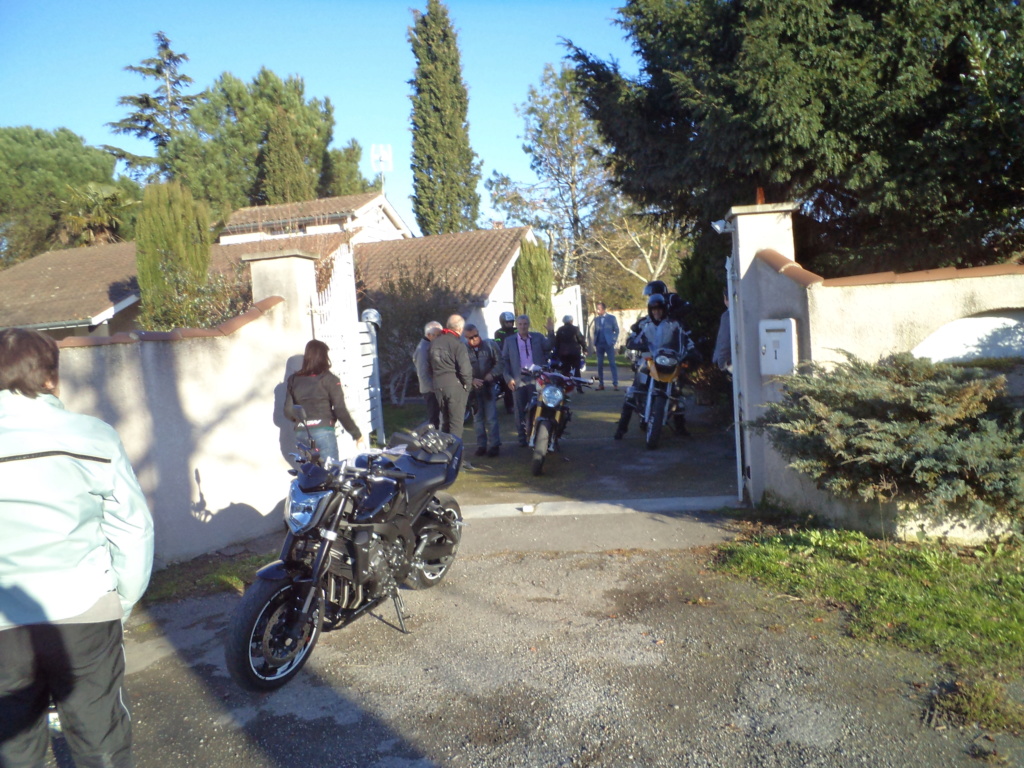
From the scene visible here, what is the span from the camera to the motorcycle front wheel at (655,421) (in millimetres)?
9836

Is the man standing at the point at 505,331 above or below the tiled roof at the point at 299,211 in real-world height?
below

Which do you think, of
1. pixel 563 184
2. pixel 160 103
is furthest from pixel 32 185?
pixel 563 184

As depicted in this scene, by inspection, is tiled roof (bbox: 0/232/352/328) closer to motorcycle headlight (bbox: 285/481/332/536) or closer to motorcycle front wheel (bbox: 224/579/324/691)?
motorcycle headlight (bbox: 285/481/332/536)

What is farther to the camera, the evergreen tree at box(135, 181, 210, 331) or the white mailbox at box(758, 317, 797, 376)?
the evergreen tree at box(135, 181, 210, 331)

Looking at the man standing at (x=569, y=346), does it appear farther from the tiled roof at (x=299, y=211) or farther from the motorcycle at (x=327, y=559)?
the tiled roof at (x=299, y=211)

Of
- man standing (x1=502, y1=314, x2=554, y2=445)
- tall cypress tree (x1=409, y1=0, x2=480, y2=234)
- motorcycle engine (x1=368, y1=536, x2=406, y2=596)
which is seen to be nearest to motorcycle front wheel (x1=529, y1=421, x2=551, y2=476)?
man standing (x1=502, y1=314, x2=554, y2=445)

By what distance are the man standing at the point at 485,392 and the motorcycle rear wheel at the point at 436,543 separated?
4593 millimetres

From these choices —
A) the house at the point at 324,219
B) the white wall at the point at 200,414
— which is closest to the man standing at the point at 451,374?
the white wall at the point at 200,414

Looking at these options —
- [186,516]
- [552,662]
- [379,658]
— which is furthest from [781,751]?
[186,516]

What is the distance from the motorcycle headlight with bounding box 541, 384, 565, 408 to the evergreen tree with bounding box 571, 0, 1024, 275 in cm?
282

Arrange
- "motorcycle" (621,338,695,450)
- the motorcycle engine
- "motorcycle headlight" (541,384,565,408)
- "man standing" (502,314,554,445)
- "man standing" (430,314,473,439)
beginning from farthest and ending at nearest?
"man standing" (502,314,554,445) < "motorcycle" (621,338,695,450) < "man standing" (430,314,473,439) < "motorcycle headlight" (541,384,565,408) < the motorcycle engine

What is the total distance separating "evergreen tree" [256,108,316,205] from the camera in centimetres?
3550

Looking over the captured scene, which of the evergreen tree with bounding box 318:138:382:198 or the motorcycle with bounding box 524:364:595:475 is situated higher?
the evergreen tree with bounding box 318:138:382:198

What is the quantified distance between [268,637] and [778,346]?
173 inches
